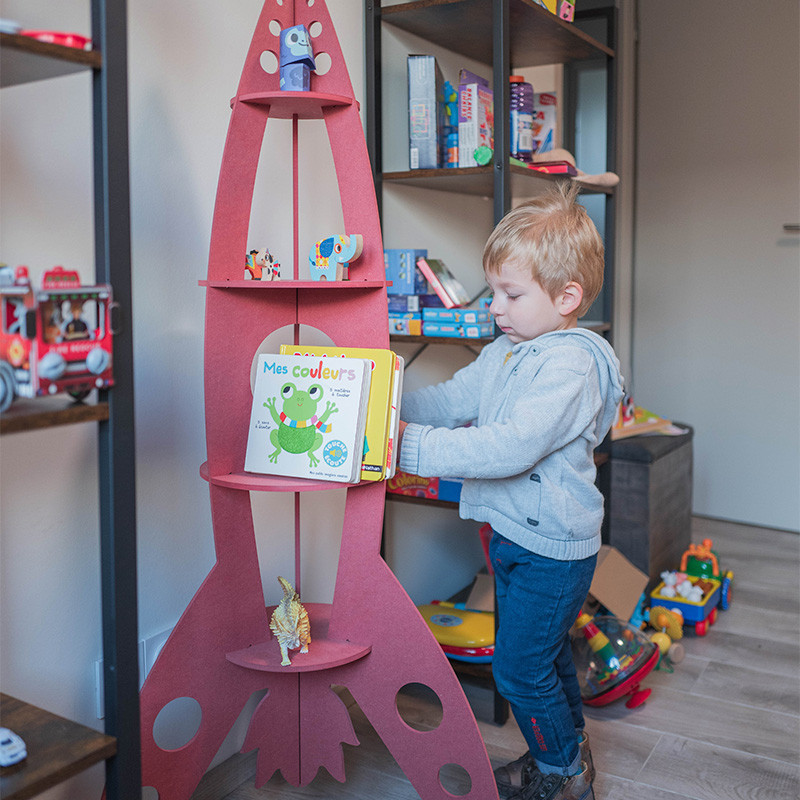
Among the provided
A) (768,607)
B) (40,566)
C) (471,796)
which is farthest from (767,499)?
(40,566)

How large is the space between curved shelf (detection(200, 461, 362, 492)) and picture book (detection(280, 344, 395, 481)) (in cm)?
4

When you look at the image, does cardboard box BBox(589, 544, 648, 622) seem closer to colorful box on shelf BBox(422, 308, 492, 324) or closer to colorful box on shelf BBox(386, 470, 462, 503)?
colorful box on shelf BBox(386, 470, 462, 503)

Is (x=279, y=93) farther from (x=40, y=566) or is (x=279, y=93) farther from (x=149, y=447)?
(x=40, y=566)

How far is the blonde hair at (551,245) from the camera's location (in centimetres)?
142

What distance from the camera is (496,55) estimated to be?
1.77m

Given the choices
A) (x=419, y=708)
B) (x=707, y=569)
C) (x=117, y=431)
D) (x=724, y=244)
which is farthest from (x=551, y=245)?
(x=724, y=244)

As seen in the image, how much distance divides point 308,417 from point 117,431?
0.40m

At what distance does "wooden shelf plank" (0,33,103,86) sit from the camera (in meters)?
0.87

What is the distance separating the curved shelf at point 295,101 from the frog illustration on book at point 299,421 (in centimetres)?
44

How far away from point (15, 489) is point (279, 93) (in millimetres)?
698

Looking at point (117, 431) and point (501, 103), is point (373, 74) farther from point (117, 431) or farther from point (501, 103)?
point (117, 431)

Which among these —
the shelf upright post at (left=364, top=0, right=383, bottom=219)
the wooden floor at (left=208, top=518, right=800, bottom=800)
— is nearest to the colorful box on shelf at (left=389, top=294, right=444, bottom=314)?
the shelf upright post at (left=364, top=0, right=383, bottom=219)

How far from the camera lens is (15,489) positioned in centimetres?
124

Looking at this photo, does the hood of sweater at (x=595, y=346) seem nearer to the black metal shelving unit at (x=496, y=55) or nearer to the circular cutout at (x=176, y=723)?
the black metal shelving unit at (x=496, y=55)
